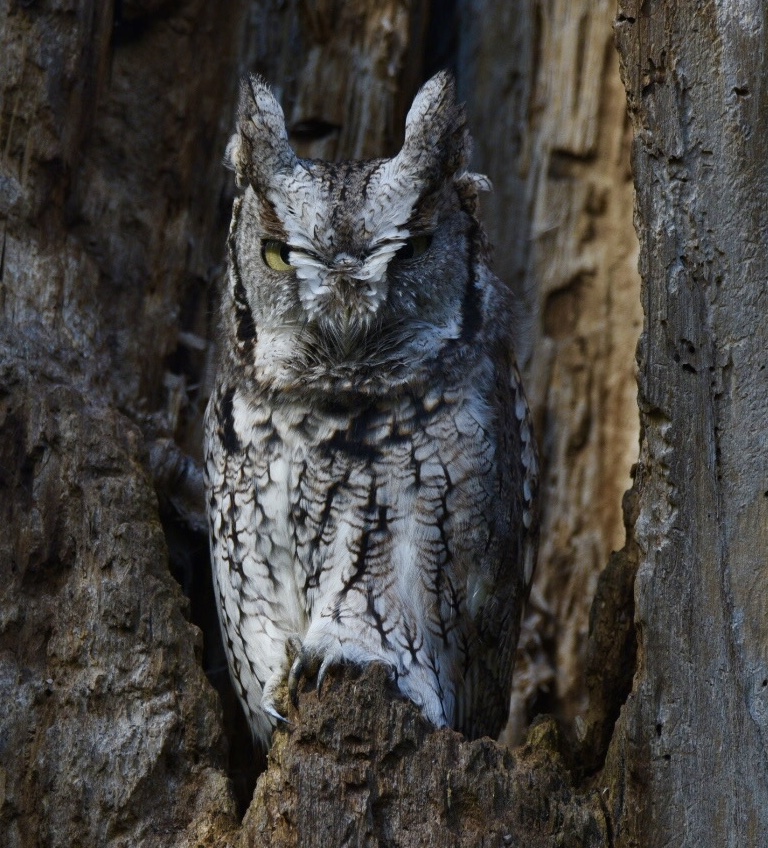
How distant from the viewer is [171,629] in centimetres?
228

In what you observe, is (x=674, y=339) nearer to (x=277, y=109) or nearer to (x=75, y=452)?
(x=277, y=109)

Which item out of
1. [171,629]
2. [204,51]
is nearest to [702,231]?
[171,629]

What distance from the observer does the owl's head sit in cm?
226

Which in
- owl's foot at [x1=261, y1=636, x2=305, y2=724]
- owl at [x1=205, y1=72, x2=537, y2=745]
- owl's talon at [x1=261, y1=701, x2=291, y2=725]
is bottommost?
A: owl's talon at [x1=261, y1=701, x2=291, y2=725]

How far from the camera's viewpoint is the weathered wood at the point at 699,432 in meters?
1.98

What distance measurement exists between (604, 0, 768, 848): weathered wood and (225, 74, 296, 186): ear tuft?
0.72 meters

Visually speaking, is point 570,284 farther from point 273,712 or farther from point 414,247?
point 273,712

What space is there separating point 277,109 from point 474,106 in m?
1.03

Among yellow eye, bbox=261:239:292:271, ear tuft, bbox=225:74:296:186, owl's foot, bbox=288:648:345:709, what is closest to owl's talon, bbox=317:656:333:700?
owl's foot, bbox=288:648:345:709

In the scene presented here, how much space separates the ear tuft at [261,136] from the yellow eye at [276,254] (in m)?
0.13

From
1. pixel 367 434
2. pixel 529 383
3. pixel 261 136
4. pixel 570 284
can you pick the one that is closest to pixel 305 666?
pixel 367 434

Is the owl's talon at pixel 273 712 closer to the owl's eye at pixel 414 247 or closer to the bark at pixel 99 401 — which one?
the bark at pixel 99 401

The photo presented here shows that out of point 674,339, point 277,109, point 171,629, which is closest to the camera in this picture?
point 674,339

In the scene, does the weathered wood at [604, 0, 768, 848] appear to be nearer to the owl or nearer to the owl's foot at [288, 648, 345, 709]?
the owl
